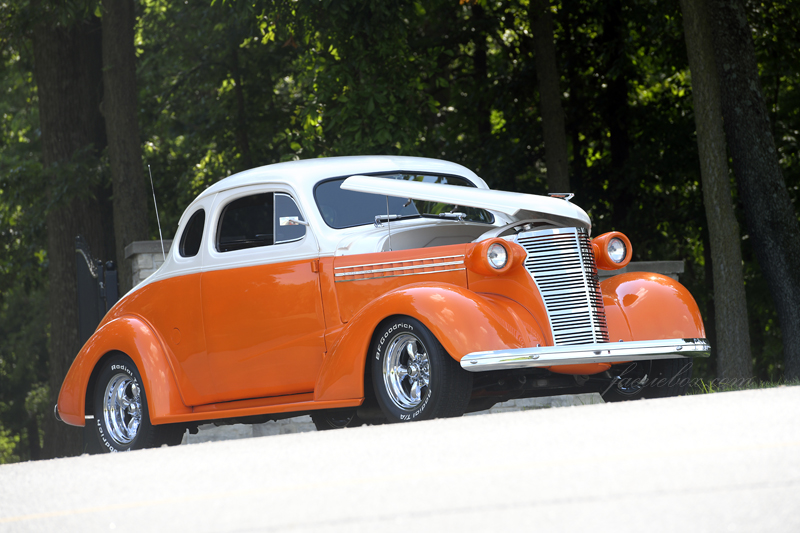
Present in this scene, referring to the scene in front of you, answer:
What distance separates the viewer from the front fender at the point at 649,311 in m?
6.83

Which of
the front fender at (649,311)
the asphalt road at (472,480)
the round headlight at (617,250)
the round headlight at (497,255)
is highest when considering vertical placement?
the round headlight at (497,255)

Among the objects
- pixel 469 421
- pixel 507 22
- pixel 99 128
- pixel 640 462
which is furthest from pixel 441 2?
pixel 640 462

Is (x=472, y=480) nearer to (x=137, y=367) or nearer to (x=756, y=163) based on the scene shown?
(x=137, y=367)

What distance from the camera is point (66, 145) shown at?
1684 cm

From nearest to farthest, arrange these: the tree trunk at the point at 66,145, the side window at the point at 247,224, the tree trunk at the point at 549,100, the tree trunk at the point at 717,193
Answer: the side window at the point at 247,224, the tree trunk at the point at 717,193, the tree trunk at the point at 549,100, the tree trunk at the point at 66,145

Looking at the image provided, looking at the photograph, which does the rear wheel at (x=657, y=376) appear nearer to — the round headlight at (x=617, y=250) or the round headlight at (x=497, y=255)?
the round headlight at (x=617, y=250)

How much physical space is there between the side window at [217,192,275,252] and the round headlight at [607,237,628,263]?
2.60 meters

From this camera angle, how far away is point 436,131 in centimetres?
1980

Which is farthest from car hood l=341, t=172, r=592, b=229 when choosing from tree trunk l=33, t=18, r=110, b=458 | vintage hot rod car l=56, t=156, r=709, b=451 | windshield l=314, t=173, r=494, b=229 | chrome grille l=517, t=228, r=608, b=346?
tree trunk l=33, t=18, r=110, b=458

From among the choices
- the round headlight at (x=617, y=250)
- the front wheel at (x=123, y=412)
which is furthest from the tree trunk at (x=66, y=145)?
the round headlight at (x=617, y=250)

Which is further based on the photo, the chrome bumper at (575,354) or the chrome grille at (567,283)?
the chrome grille at (567,283)

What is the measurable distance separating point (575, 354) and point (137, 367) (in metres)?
3.77

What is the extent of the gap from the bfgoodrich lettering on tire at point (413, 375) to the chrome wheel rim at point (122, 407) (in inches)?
103

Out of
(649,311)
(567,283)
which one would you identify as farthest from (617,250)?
(567,283)
